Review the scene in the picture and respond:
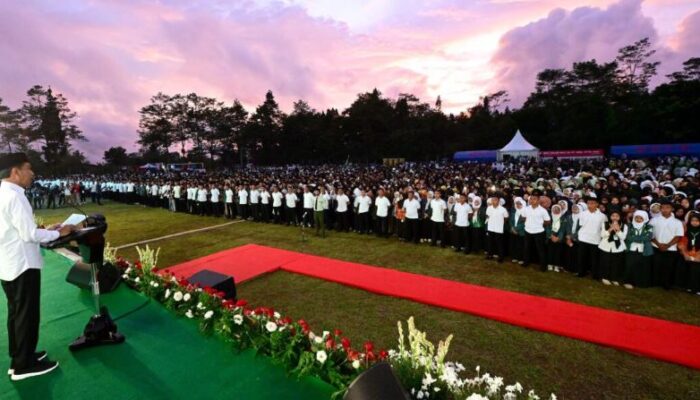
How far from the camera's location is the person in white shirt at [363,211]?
41.2ft

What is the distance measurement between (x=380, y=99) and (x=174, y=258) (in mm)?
69504

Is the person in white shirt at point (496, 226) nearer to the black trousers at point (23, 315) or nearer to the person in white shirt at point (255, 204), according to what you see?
the black trousers at point (23, 315)

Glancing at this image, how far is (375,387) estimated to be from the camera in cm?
200

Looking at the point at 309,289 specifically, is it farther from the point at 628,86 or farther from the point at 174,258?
the point at 628,86

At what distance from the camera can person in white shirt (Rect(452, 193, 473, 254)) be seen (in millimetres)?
9828

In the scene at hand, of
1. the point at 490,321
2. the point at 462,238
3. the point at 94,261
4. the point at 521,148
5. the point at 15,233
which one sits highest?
the point at 521,148

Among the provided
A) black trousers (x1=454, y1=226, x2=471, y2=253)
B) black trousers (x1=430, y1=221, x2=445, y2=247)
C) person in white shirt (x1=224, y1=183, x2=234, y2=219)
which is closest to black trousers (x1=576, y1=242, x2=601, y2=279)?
black trousers (x1=454, y1=226, x2=471, y2=253)

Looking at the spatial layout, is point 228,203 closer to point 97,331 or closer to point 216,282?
point 216,282

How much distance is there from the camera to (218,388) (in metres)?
3.18

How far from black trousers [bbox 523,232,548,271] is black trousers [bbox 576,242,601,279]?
701 mm

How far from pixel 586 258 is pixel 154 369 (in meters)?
8.43

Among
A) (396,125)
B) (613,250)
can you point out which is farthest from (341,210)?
(396,125)

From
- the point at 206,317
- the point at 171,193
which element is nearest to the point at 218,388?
the point at 206,317

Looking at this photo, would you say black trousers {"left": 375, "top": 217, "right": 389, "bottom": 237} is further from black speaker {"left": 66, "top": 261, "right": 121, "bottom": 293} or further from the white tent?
the white tent
